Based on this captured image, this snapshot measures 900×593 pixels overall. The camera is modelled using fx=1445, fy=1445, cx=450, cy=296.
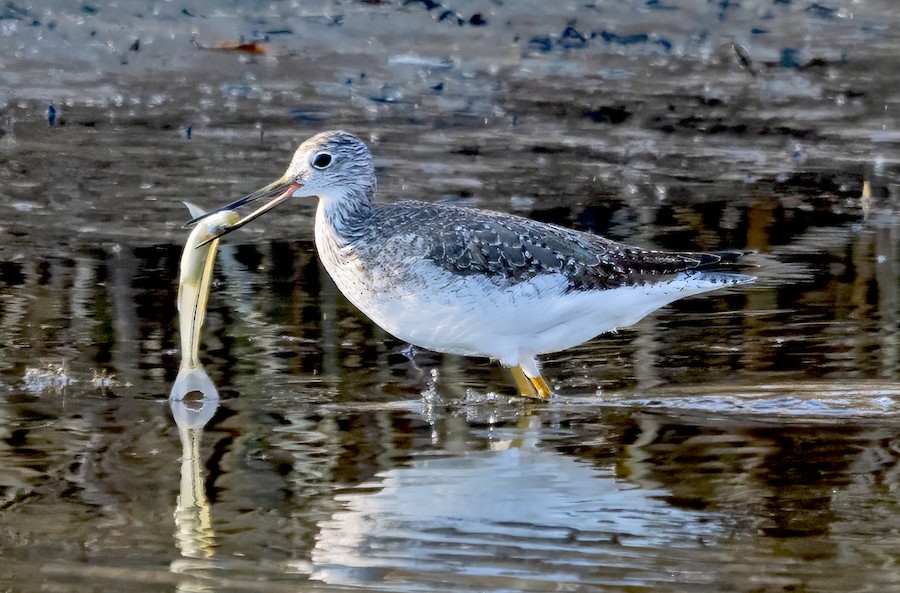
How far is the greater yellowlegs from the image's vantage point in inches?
260

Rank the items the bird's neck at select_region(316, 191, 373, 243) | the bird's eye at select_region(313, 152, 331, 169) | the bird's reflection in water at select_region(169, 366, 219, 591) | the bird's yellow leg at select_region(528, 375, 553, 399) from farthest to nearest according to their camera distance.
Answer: the bird's eye at select_region(313, 152, 331, 169)
the bird's neck at select_region(316, 191, 373, 243)
the bird's yellow leg at select_region(528, 375, 553, 399)
the bird's reflection in water at select_region(169, 366, 219, 591)

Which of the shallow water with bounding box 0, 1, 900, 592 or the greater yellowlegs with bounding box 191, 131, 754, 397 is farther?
the greater yellowlegs with bounding box 191, 131, 754, 397

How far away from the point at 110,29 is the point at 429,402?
368 inches

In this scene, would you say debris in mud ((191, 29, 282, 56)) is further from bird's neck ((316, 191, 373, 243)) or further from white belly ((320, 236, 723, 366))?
white belly ((320, 236, 723, 366))

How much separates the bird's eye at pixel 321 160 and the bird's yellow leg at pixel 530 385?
1.36 meters

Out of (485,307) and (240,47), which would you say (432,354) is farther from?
(240,47)

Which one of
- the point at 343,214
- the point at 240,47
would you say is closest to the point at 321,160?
the point at 343,214

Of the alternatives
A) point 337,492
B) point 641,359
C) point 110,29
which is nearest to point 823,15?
point 110,29

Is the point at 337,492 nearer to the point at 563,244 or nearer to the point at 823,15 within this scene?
the point at 563,244

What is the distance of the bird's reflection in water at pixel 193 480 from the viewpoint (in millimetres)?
4598

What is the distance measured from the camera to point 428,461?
18.8 feet

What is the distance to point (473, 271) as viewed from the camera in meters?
6.65

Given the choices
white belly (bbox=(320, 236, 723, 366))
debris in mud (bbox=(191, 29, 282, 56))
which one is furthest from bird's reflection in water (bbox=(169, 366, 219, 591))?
debris in mud (bbox=(191, 29, 282, 56))

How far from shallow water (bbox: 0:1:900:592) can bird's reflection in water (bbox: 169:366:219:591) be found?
19 mm
